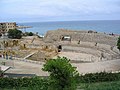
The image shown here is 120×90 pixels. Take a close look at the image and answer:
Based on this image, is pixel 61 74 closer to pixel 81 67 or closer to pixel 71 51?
pixel 81 67

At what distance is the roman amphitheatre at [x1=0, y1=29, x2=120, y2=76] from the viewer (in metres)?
33.3

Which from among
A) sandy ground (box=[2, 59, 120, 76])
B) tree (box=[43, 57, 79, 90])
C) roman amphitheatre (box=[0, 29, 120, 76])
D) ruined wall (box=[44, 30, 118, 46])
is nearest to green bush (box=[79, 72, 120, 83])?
sandy ground (box=[2, 59, 120, 76])

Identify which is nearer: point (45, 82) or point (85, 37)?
point (45, 82)

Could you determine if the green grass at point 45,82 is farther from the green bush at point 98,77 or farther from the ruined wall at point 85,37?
the ruined wall at point 85,37

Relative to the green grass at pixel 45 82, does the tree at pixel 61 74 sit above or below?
above

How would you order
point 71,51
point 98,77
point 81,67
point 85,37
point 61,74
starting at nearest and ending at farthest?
point 61,74 < point 98,77 < point 81,67 < point 71,51 < point 85,37

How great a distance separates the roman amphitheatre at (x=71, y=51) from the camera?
33.3 m

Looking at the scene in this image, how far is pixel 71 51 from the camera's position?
1852 inches

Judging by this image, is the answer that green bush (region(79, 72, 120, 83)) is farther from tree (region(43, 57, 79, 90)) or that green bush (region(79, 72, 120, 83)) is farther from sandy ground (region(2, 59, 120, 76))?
tree (region(43, 57, 79, 90))

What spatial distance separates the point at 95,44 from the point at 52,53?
7.16 m

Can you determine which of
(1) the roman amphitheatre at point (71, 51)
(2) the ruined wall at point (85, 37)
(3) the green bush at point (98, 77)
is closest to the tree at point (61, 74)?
(3) the green bush at point (98, 77)

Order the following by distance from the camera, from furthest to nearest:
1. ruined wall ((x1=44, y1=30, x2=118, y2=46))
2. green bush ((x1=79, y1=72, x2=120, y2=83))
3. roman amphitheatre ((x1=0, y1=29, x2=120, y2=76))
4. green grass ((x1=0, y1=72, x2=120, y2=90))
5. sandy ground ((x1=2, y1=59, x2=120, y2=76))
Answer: ruined wall ((x1=44, y1=30, x2=118, y2=46)), roman amphitheatre ((x1=0, y1=29, x2=120, y2=76)), sandy ground ((x1=2, y1=59, x2=120, y2=76)), green bush ((x1=79, y1=72, x2=120, y2=83)), green grass ((x1=0, y1=72, x2=120, y2=90))

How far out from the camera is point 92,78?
23.0 metres

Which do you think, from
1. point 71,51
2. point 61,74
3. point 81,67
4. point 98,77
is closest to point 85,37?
point 71,51
